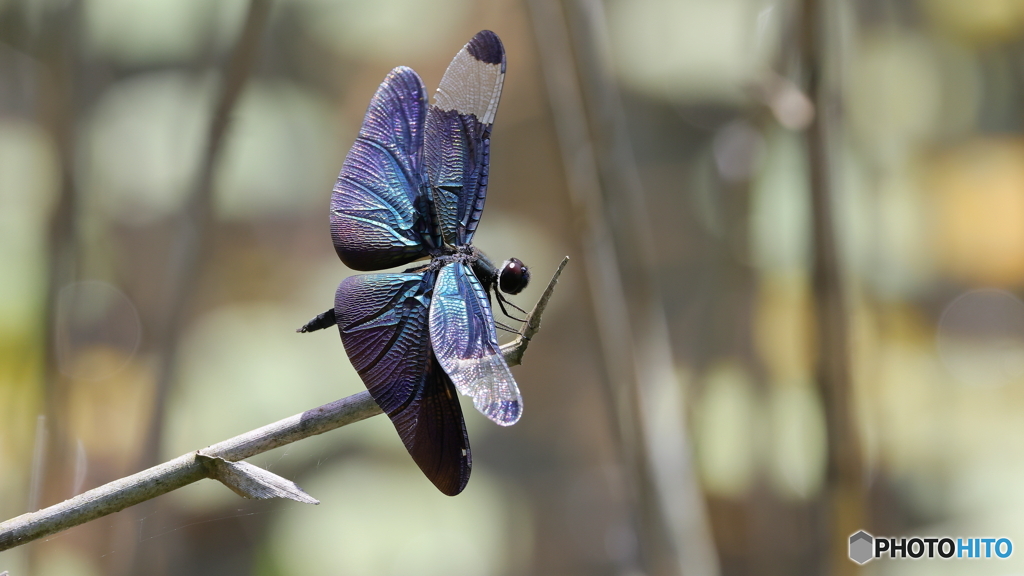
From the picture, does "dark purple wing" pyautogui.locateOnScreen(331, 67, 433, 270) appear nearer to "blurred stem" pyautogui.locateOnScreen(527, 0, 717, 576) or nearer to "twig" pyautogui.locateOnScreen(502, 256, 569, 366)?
"twig" pyautogui.locateOnScreen(502, 256, 569, 366)

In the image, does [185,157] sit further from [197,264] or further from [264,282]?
[197,264]

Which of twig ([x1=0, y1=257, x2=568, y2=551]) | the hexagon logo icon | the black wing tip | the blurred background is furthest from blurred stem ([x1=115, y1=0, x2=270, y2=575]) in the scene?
the hexagon logo icon

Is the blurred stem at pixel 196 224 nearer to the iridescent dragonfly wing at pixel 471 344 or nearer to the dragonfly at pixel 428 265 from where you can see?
the dragonfly at pixel 428 265

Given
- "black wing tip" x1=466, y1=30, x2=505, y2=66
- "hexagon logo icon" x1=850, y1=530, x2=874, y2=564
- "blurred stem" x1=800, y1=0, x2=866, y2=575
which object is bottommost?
"hexagon logo icon" x1=850, y1=530, x2=874, y2=564

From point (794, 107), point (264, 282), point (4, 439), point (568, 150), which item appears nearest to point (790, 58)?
point (794, 107)

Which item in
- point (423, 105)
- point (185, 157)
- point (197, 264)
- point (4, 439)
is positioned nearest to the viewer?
point (423, 105)

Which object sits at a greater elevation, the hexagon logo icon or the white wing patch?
the white wing patch

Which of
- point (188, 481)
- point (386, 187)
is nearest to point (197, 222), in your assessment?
point (386, 187)
